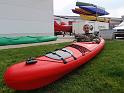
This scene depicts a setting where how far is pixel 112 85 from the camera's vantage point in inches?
210

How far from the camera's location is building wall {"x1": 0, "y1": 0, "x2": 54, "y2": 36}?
18.3 meters

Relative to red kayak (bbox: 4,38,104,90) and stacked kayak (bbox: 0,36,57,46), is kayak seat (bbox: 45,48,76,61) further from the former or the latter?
stacked kayak (bbox: 0,36,57,46)

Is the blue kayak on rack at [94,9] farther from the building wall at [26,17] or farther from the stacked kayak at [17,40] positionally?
the stacked kayak at [17,40]

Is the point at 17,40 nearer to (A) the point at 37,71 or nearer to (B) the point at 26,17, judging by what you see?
(B) the point at 26,17

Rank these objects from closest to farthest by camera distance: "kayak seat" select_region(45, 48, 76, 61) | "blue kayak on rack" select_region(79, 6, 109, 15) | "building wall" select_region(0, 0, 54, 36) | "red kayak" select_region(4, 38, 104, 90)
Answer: "red kayak" select_region(4, 38, 104, 90) → "kayak seat" select_region(45, 48, 76, 61) → "building wall" select_region(0, 0, 54, 36) → "blue kayak on rack" select_region(79, 6, 109, 15)

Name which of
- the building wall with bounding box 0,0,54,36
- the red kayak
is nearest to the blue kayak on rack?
the building wall with bounding box 0,0,54,36

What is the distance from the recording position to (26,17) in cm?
2023

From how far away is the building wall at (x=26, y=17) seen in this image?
18.3 m

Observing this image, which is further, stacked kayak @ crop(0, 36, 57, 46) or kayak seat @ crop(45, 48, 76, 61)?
stacked kayak @ crop(0, 36, 57, 46)

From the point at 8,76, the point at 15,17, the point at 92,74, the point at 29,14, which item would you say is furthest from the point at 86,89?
the point at 29,14

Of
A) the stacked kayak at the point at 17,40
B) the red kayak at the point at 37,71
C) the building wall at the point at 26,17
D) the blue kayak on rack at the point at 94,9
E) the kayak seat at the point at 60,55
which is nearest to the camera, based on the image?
the red kayak at the point at 37,71

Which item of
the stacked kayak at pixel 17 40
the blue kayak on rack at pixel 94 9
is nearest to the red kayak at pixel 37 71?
the stacked kayak at pixel 17 40

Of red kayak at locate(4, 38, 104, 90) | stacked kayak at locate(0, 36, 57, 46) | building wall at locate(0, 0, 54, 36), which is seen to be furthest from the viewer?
building wall at locate(0, 0, 54, 36)

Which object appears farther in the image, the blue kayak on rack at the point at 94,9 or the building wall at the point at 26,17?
the blue kayak on rack at the point at 94,9
